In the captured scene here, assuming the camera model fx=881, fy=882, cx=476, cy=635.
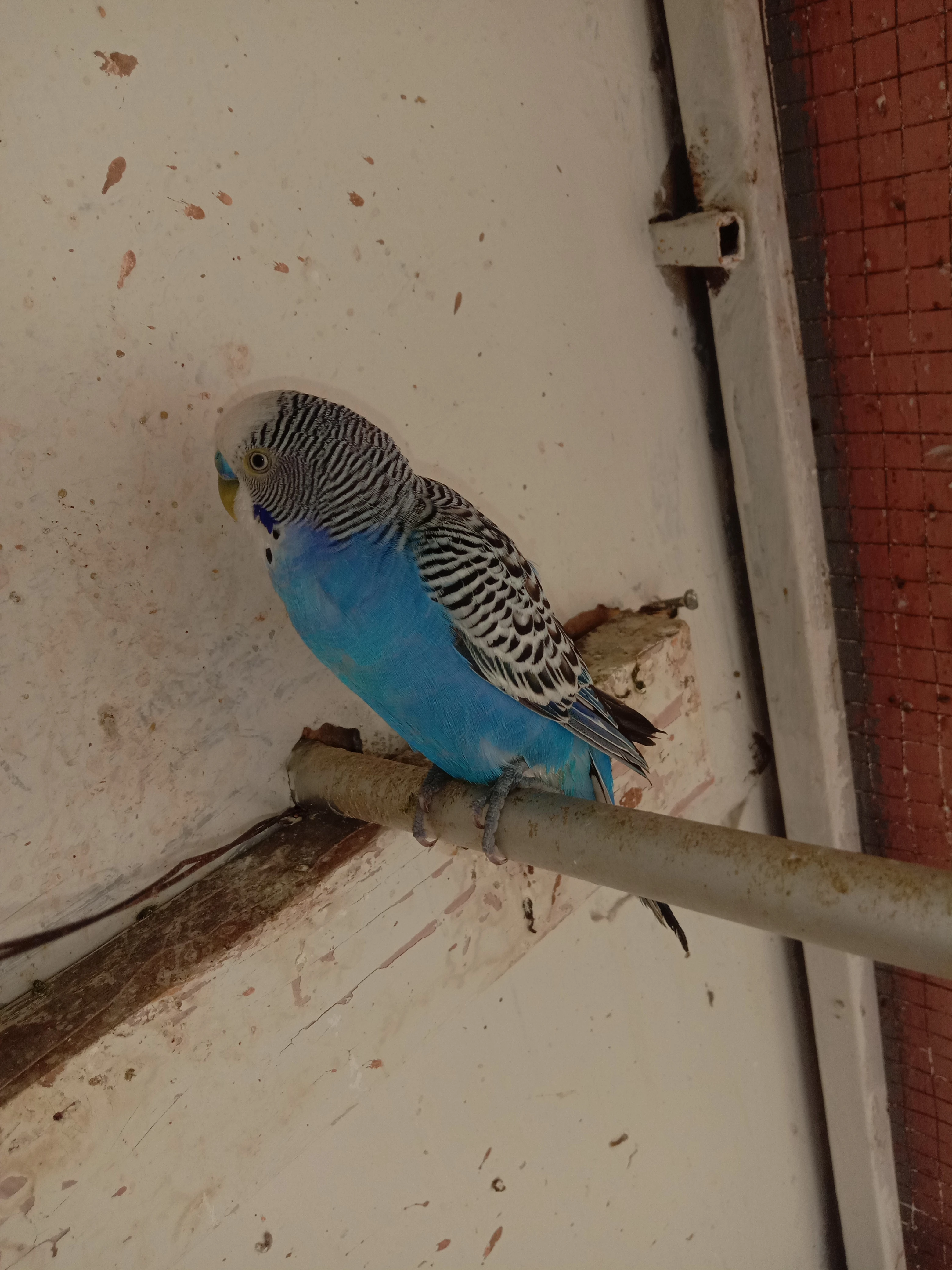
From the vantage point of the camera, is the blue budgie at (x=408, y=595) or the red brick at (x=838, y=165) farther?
the red brick at (x=838, y=165)

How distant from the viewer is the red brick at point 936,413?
1866mm

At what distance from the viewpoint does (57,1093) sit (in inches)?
42.4

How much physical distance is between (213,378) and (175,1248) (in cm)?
126

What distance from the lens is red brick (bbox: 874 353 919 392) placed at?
1.91 m

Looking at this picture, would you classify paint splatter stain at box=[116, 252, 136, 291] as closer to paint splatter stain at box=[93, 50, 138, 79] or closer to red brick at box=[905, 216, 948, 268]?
paint splatter stain at box=[93, 50, 138, 79]

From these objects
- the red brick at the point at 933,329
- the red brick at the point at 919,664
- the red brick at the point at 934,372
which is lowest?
the red brick at the point at 919,664

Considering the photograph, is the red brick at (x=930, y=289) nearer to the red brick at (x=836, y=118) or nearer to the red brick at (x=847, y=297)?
the red brick at (x=847, y=297)

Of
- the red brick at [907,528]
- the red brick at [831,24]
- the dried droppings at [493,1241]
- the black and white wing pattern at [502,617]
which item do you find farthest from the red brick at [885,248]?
the dried droppings at [493,1241]

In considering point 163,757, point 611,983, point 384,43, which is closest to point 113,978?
point 163,757

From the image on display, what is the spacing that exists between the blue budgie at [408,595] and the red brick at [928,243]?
1.11 m

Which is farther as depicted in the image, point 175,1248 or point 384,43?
point 384,43

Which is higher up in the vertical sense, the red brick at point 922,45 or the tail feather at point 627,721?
the red brick at point 922,45

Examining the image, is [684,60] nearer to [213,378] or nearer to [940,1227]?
[213,378]

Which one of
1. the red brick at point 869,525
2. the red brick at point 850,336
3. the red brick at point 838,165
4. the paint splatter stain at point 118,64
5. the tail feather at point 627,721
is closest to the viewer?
the paint splatter stain at point 118,64
